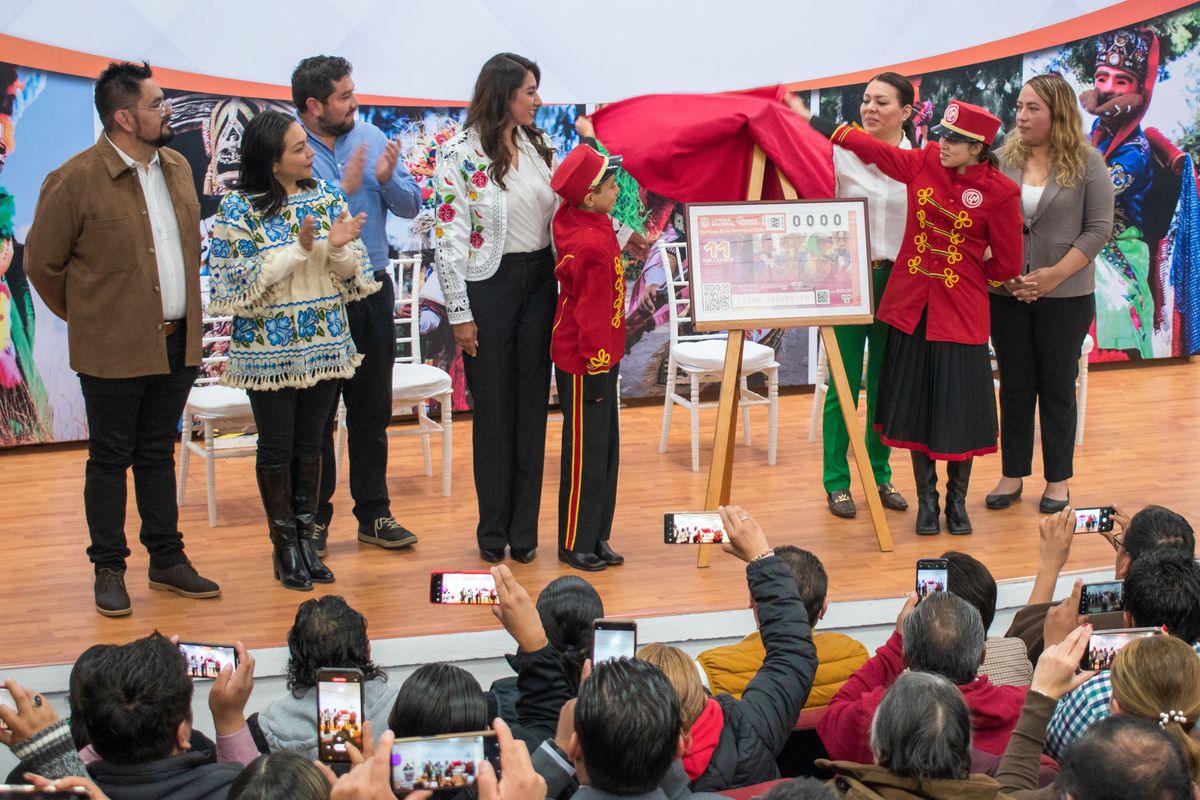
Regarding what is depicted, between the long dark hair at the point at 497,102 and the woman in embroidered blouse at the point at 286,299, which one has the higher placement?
the long dark hair at the point at 497,102

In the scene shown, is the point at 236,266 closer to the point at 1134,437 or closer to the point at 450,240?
the point at 450,240

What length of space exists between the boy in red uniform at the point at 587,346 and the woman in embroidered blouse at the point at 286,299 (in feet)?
1.98

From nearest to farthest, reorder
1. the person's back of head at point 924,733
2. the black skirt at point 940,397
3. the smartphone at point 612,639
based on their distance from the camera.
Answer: the person's back of head at point 924,733, the smartphone at point 612,639, the black skirt at point 940,397

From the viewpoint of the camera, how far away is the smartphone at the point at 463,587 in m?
2.95

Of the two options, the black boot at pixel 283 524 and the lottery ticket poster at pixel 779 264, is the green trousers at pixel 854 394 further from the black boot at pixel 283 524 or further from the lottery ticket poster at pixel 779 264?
the black boot at pixel 283 524

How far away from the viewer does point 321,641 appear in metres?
2.62

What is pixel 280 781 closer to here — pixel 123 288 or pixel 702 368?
pixel 123 288

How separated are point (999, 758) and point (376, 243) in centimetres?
278

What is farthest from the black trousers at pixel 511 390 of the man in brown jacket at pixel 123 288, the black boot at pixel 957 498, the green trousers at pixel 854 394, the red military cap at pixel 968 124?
the black boot at pixel 957 498

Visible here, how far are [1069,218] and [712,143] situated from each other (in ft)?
4.17

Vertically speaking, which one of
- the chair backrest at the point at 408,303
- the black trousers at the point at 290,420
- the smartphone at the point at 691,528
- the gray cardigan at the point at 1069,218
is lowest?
the smartphone at the point at 691,528

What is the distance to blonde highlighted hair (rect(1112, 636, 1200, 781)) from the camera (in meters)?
2.25

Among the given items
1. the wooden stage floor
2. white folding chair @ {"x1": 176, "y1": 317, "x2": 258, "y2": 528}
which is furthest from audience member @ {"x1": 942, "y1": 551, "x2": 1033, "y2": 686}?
white folding chair @ {"x1": 176, "y1": 317, "x2": 258, "y2": 528}

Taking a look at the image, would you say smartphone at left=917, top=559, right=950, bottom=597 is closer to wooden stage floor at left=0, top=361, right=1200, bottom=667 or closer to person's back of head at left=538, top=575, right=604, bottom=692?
person's back of head at left=538, top=575, right=604, bottom=692
